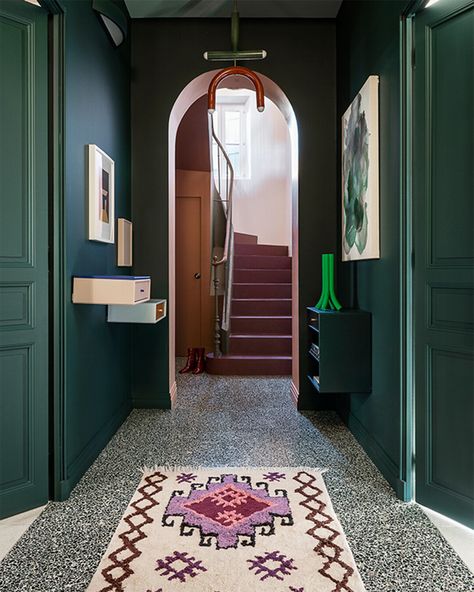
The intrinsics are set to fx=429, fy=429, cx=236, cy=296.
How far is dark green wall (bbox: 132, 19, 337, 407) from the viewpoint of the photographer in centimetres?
338

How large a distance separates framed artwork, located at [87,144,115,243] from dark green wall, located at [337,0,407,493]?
160cm

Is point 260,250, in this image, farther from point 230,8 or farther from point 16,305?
point 16,305

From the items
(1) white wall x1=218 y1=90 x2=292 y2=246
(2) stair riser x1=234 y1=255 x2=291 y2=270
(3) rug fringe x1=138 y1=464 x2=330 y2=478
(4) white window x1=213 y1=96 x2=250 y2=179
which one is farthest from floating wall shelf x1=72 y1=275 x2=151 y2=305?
(4) white window x1=213 y1=96 x2=250 y2=179

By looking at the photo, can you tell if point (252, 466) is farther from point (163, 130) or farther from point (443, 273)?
point (163, 130)

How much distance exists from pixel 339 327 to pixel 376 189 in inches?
32.6

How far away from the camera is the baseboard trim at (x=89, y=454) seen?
206cm

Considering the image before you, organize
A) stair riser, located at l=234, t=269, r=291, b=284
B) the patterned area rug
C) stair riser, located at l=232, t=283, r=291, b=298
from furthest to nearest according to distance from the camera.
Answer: stair riser, located at l=234, t=269, r=291, b=284
stair riser, located at l=232, t=283, r=291, b=298
the patterned area rug

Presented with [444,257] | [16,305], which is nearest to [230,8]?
[444,257]

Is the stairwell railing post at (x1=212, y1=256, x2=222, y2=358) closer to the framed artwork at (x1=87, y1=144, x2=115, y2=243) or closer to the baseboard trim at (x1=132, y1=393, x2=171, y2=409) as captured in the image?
the baseboard trim at (x1=132, y1=393, x2=171, y2=409)

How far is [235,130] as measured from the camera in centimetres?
746

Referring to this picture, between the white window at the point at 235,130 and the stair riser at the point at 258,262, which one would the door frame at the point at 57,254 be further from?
the white window at the point at 235,130

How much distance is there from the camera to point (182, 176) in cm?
590

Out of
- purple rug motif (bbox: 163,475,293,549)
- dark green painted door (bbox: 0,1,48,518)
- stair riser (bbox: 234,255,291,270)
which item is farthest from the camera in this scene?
stair riser (bbox: 234,255,291,270)

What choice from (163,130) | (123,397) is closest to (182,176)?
(163,130)
